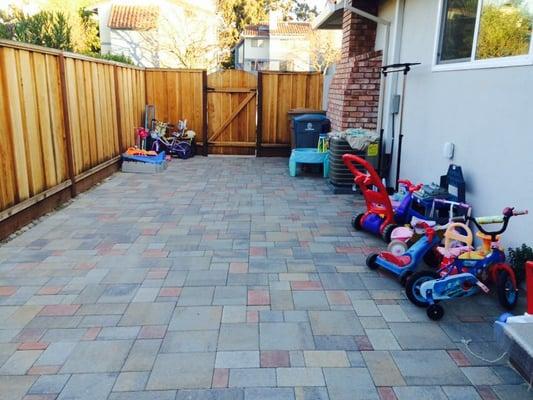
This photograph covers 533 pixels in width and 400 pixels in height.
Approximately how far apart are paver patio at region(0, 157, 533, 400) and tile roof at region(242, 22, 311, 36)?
25608mm

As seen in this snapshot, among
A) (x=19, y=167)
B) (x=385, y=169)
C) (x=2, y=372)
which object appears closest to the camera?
(x=2, y=372)

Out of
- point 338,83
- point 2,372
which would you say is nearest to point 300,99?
point 338,83

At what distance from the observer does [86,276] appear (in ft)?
11.3

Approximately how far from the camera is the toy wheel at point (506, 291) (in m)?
2.97

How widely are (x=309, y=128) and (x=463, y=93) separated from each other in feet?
12.7

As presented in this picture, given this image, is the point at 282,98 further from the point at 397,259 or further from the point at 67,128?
the point at 397,259

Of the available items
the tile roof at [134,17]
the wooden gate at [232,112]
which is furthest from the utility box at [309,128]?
the tile roof at [134,17]

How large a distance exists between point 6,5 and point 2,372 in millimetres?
20631

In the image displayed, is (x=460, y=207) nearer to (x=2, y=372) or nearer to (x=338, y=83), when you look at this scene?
(x=2, y=372)

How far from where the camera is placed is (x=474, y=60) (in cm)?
404

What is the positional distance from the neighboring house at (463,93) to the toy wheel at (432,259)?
563mm

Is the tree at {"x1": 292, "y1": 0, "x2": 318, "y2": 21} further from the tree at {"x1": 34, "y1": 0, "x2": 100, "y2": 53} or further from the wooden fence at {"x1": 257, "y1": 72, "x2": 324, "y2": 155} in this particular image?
the wooden fence at {"x1": 257, "y1": 72, "x2": 324, "y2": 155}

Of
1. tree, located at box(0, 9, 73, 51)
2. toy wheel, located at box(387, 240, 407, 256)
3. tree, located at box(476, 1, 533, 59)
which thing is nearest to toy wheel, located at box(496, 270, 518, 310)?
toy wheel, located at box(387, 240, 407, 256)

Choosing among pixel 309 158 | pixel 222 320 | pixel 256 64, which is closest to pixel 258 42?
pixel 256 64
